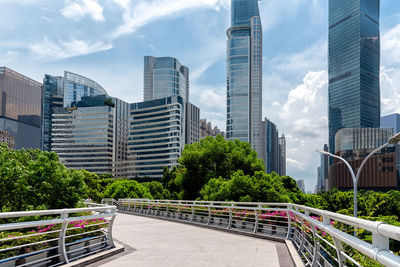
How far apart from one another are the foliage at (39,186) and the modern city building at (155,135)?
484 ft

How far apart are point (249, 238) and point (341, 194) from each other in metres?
44.3

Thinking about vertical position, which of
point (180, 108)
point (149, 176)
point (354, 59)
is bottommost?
point (149, 176)

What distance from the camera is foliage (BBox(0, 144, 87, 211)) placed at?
52.4 ft

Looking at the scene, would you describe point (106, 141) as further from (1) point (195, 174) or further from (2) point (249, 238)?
(2) point (249, 238)

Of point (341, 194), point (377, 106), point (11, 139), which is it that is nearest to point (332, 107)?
point (377, 106)

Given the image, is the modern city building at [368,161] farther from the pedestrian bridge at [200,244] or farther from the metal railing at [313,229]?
the pedestrian bridge at [200,244]

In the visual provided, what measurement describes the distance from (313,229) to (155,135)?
170013 mm

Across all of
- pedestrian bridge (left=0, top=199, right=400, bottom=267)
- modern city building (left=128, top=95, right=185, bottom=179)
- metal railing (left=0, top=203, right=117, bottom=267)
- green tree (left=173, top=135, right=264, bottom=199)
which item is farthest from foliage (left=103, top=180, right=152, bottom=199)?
modern city building (left=128, top=95, right=185, bottom=179)

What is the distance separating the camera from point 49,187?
16.0 m

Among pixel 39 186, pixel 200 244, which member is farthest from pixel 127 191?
pixel 200 244

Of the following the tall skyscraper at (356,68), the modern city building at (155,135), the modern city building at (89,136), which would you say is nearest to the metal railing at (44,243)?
the modern city building at (155,135)

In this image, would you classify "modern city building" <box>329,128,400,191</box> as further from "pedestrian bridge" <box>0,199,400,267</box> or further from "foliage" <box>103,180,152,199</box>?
"pedestrian bridge" <box>0,199,400,267</box>

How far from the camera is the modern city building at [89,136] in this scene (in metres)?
184

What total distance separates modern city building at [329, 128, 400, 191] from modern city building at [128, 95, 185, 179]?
70.7 meters
